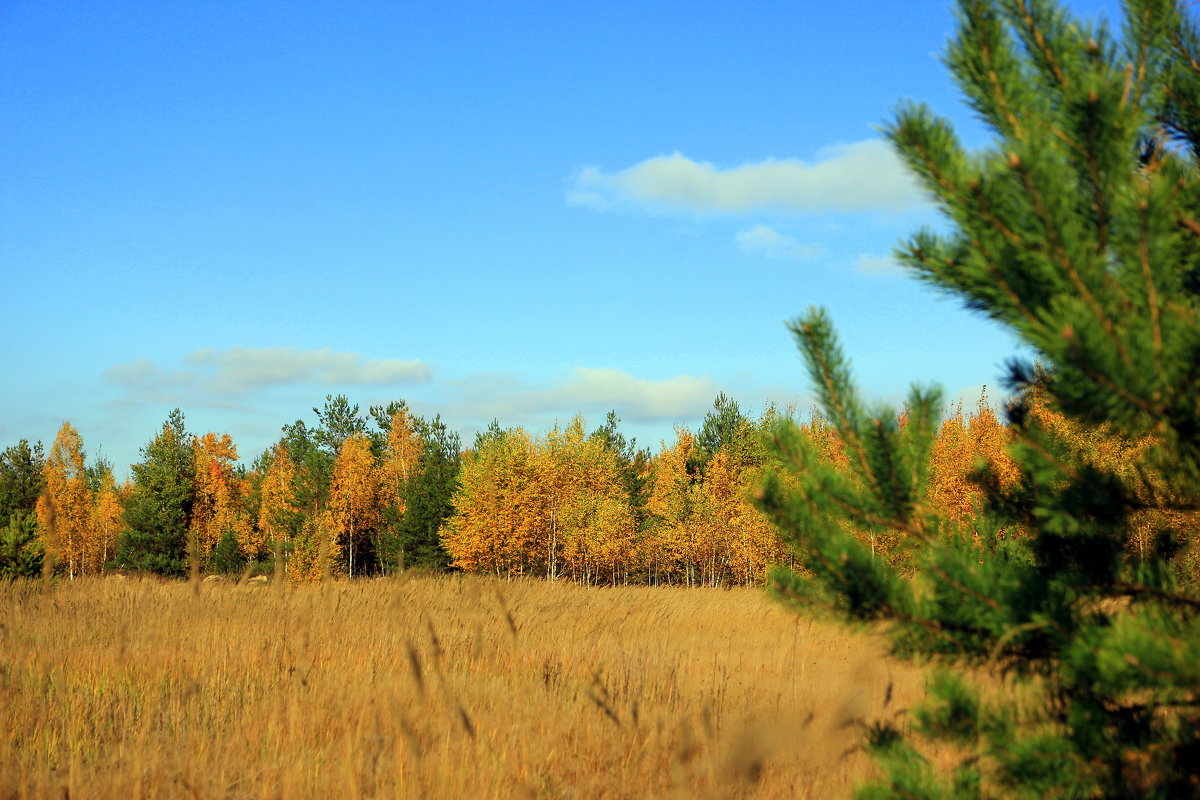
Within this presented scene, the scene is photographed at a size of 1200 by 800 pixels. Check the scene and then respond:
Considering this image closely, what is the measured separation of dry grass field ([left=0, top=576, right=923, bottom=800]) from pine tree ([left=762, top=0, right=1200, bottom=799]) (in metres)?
0.41

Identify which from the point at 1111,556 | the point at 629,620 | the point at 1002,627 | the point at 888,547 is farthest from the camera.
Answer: the point at 629,620

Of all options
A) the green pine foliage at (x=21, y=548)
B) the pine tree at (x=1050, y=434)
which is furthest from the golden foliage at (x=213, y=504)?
the pine tree at (x=1050, y=434)

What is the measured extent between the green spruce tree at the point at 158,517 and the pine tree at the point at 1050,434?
1734 inches

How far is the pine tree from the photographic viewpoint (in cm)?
195

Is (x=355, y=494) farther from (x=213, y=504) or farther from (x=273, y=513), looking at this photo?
(x=213, y=504)

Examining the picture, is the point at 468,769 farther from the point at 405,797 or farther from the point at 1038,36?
the point at 1038,36

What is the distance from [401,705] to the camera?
4238 mm

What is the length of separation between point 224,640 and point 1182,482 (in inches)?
279

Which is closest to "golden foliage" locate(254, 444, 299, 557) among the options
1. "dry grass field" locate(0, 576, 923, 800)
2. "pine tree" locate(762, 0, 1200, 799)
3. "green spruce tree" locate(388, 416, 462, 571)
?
"green spruce tree" locate(388, 416, 462, 571)

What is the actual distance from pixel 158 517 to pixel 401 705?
142 feet

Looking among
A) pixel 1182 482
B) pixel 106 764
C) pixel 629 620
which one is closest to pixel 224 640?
pixel 106 764

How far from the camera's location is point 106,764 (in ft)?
13.1

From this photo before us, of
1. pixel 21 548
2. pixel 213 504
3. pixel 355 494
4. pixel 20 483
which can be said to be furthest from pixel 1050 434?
pixel 213 504

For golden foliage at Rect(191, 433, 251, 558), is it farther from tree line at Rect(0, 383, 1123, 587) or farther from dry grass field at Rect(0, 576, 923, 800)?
dry grass field at Rect(0, 576, 923, 800)
